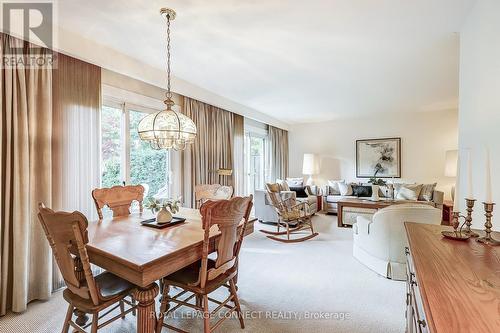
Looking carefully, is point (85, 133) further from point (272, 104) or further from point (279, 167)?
point (279, 167)

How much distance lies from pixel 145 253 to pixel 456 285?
Answer: 1396 millimetres

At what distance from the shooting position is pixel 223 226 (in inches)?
62.3

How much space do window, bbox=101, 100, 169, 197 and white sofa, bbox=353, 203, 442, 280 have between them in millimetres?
2891

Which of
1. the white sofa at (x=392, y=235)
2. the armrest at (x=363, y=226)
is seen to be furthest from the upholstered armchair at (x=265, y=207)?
the white sofa at (x=392, y=235)

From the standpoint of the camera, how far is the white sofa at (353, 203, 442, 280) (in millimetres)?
2525

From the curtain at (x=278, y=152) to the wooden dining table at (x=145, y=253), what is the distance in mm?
5004

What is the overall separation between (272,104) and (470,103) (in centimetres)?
352

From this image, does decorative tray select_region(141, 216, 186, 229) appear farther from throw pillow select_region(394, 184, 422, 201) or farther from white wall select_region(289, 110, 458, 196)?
white wall select_region(289, 110, 458, 196)

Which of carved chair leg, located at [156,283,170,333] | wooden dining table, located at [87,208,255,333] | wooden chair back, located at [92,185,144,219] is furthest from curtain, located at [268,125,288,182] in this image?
carved chair leg, located at [156,283,170,333]

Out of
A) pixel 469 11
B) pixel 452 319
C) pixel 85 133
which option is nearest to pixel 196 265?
pixel 452 319

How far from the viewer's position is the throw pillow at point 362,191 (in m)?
5.79

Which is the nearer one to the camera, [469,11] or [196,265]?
[196,265]

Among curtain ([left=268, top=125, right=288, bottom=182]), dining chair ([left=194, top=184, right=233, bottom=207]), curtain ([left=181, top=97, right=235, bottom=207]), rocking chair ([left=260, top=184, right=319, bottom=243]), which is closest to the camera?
dining chair ([left=194, top=184, right=233, bottom=207])

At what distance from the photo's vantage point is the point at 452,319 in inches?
24.3
